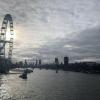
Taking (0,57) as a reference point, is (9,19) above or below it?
above

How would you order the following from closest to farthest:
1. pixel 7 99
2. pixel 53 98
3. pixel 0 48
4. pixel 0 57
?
1. pixel 7 99
2. pixel 53 98
3. pixel 0 48
4. pixel 0 57

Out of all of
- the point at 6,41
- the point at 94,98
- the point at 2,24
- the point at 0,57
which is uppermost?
the point at 2,24

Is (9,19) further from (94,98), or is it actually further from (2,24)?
(94,98)

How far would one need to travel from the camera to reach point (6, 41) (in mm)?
154750

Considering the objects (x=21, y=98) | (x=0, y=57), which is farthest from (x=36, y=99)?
(x=0, y=57)

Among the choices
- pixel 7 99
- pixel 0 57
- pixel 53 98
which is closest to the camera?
pixel 7 99

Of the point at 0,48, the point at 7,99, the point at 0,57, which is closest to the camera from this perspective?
the point at 7,99

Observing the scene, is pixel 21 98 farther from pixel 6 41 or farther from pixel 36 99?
pixel 6 41

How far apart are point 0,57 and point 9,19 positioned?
94.0 ft

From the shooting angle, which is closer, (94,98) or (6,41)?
(94,98)

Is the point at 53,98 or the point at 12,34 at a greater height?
the point at 12,34

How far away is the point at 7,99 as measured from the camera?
170 feet

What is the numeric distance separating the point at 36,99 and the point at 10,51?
113m

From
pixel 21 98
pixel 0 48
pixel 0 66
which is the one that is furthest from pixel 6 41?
pixel 21 98
